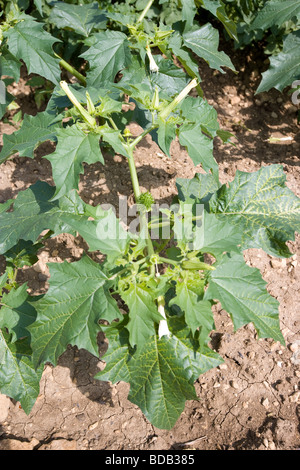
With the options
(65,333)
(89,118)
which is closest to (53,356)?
(65,333)

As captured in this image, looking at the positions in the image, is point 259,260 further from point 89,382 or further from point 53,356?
point 53,356

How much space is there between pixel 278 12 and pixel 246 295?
71.7 inches

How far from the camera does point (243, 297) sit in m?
1.91

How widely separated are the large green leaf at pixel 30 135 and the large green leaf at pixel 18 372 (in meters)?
0.88

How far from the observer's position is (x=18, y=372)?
2186mm

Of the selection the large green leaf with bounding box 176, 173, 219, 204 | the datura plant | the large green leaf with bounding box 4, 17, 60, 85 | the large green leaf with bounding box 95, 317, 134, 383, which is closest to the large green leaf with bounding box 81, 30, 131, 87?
the datura plant

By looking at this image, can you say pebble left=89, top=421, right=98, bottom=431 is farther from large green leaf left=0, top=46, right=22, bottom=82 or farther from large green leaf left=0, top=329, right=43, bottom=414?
large green leaf left=0, top=46, right=22, bottom=82

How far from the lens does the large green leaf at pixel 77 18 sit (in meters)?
2.73

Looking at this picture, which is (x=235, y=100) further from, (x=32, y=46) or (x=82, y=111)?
(x=82, y=111)

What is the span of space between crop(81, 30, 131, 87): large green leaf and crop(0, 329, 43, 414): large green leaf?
4.64 ft

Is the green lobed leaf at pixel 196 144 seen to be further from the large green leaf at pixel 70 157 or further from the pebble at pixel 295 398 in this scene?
the pebble at pixel 295 398

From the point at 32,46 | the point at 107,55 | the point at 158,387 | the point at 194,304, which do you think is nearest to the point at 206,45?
the point at 107,55

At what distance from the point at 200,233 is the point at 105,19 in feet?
5.45

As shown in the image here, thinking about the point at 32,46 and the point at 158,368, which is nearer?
the point at 158,368
